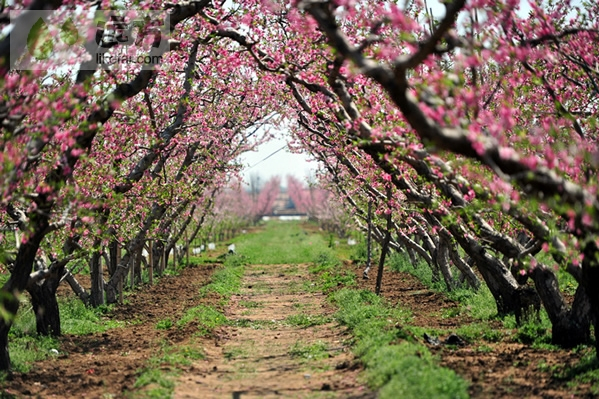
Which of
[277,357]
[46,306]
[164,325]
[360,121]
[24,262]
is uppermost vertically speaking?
[360,121]

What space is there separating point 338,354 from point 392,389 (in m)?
4.10

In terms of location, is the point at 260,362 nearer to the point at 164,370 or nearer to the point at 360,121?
the point at 164,370

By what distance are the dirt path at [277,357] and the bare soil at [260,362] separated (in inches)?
0.7

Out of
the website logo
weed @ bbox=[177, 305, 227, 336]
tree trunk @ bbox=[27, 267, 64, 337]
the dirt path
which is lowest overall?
the dirt path

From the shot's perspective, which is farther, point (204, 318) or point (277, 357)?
point (204, 318)

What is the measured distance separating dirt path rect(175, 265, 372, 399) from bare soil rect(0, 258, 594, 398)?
2 cm

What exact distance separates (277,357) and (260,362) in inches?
20.2

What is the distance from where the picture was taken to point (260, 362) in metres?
12.9

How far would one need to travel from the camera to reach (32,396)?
10250mm

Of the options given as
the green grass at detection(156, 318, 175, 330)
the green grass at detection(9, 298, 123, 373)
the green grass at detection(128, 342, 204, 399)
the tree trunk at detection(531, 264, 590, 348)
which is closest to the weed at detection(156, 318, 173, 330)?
the green grass at detection(156, 318, 175, 330)

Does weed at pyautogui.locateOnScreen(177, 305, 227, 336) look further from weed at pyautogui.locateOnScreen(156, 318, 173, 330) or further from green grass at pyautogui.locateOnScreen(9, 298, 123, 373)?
green grass at pyautogui.locateOnScreen(9, 298, 123, 373)

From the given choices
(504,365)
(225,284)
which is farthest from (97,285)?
(504,365)

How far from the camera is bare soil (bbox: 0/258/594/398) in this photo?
10.2 meters

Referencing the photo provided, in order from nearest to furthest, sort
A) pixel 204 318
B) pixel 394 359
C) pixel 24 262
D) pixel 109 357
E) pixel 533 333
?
pixel 394 359 → pixel 24 262 → pixel 109 357 → pixel 533 333 → pixel 204 318
